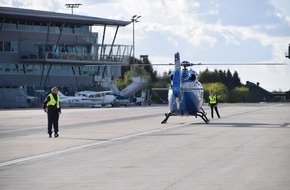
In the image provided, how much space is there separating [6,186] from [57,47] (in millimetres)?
85812

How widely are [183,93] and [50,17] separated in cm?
5773

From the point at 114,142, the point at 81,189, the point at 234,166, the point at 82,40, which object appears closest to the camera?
the point at 81,189

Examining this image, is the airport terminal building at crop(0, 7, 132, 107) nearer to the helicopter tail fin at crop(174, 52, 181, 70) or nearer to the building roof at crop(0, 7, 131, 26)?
the building roof at crop(0, 7, 131, 26)

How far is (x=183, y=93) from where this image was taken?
3884 centimetres

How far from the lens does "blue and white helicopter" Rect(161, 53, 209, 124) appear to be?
3831cm

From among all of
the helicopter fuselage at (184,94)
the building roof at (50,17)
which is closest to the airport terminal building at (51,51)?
the building roof at (50,17)

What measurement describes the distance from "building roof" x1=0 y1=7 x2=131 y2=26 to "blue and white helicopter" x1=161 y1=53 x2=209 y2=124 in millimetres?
53288

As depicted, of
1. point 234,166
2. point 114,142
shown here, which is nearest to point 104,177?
point 234,166

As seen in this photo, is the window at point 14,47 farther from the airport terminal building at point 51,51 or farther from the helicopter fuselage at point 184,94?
the helicopter fuselage at point 184,94

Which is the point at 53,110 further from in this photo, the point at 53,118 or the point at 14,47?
the point at 14,47

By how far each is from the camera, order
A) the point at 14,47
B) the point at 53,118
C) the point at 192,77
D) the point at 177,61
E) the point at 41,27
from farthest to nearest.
Result: the point at 41,27
the point at 14,47
the point at 192,77
the point at 177,61
the point at 53,118

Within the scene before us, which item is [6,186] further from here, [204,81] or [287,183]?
[204,81]

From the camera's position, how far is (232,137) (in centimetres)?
2692

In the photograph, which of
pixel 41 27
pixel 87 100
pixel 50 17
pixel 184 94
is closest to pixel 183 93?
pixel 184 94
